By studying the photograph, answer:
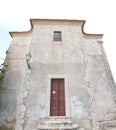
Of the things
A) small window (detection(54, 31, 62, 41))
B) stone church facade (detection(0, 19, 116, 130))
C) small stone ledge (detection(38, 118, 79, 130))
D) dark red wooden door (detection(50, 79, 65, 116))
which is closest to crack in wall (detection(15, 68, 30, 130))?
stone church facade (detection(0, 19, 116, 130))

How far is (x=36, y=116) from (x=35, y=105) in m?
0.55

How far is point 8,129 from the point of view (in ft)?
27.0

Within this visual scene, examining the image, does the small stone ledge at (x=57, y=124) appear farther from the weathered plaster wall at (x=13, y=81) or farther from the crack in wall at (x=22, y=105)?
the weathered plaster wall at (x=13, y=81)

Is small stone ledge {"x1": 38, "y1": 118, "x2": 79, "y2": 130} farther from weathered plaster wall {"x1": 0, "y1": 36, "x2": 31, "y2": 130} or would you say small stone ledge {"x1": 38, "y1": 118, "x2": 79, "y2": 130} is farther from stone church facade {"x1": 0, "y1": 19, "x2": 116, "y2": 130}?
weathered plaster wall {"x1": 0, "y1": 36, "x2": 31, "y2": 130}

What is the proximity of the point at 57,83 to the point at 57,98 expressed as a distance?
0.86 metres

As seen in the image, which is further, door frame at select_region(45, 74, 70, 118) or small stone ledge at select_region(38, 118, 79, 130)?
door frame at select_region(45, 74, 70, 118)

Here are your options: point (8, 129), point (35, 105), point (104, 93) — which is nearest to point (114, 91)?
point (104, 93)

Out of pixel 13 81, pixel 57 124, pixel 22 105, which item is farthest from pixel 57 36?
pixel 57 124

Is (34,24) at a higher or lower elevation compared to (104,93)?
higher

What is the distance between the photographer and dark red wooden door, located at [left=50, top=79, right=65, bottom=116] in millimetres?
8681

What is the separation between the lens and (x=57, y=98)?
29.8 feet

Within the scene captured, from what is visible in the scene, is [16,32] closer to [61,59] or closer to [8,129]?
[61,59]

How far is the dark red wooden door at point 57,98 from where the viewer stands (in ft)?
28.5

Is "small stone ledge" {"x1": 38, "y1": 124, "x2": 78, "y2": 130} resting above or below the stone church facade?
below
